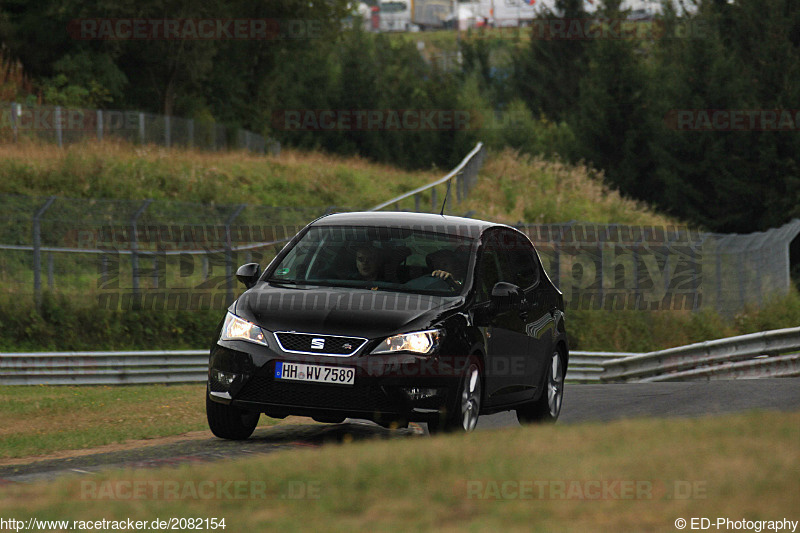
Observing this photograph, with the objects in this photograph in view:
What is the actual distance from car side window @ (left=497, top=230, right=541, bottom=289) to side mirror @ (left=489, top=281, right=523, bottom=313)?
0.31 metres

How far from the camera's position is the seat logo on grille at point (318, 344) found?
9.10 m

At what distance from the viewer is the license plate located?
29.6ft

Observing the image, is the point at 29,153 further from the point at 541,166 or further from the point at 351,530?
the point at 351,530

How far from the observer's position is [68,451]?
1047 centimetres

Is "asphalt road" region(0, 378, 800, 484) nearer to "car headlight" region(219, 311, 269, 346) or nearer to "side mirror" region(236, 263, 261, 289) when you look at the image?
"car headlight" region(219, 311, 269, 346)

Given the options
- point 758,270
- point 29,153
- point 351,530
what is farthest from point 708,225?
point 351,530

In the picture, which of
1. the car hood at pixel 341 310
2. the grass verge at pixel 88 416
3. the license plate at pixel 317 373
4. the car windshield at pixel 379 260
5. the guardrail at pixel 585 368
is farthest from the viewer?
the guardrail at pixel 585 368

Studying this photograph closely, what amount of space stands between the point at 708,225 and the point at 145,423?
40076 mm

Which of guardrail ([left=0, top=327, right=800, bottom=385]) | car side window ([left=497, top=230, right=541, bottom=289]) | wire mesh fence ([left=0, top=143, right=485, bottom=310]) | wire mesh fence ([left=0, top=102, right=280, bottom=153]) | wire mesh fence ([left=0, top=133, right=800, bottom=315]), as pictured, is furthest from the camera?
wire mesh fence ([left=0, top=102, right=280, bottom=153])

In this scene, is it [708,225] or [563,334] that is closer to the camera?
[563,334]

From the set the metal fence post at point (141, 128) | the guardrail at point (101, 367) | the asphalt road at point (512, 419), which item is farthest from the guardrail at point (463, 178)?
the asphalt road at point (512, 419)

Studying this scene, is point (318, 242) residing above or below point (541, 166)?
above
